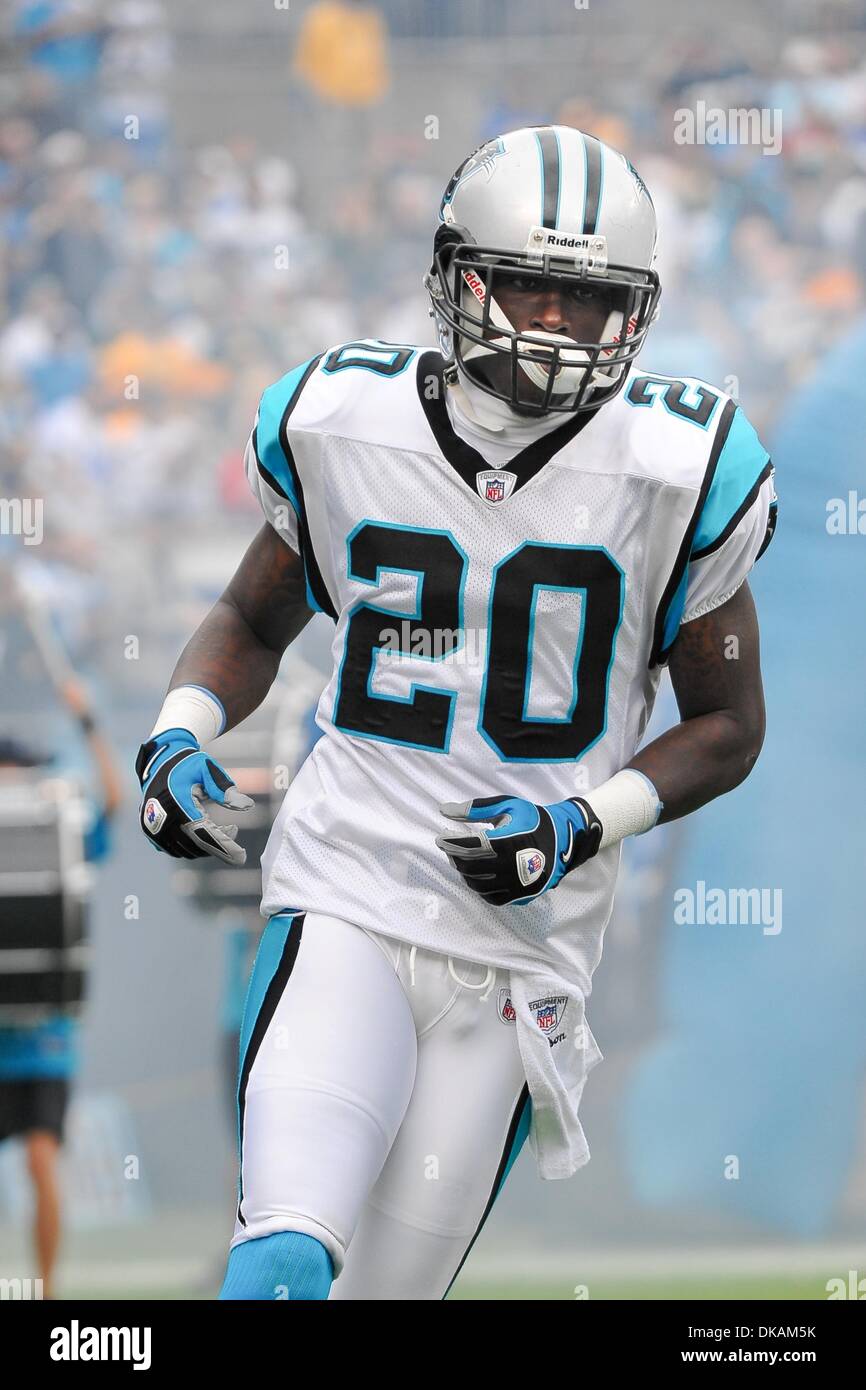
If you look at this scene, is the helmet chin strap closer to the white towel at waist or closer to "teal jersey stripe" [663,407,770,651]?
"teal jersey stripe" [663,407,770,651]

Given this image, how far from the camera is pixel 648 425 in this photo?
78.3 inches

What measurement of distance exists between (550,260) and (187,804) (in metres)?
0.71

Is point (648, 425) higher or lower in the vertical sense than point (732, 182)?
lower

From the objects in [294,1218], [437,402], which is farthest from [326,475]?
[294,1218]

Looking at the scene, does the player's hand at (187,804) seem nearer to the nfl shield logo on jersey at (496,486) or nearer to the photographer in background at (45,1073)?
the nfl shield logo on jersey at (496,486)

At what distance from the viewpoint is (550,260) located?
191 centimetres

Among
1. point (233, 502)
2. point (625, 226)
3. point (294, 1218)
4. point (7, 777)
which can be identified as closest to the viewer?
point (294, 1218)

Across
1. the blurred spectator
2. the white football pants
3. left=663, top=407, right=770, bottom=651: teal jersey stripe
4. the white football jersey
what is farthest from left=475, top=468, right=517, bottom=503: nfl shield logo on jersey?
the blurred spectator

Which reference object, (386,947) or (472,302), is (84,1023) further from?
(472,302)

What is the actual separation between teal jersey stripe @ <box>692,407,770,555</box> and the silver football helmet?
0.49ft

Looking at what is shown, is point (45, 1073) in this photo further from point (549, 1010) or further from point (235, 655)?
point (549, 1010)

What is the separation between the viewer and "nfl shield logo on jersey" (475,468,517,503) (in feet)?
6.48

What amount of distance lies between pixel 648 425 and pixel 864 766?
6.95 ft

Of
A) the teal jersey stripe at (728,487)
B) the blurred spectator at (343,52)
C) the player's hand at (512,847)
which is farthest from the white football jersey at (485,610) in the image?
the blurred spectator at (343,52)
